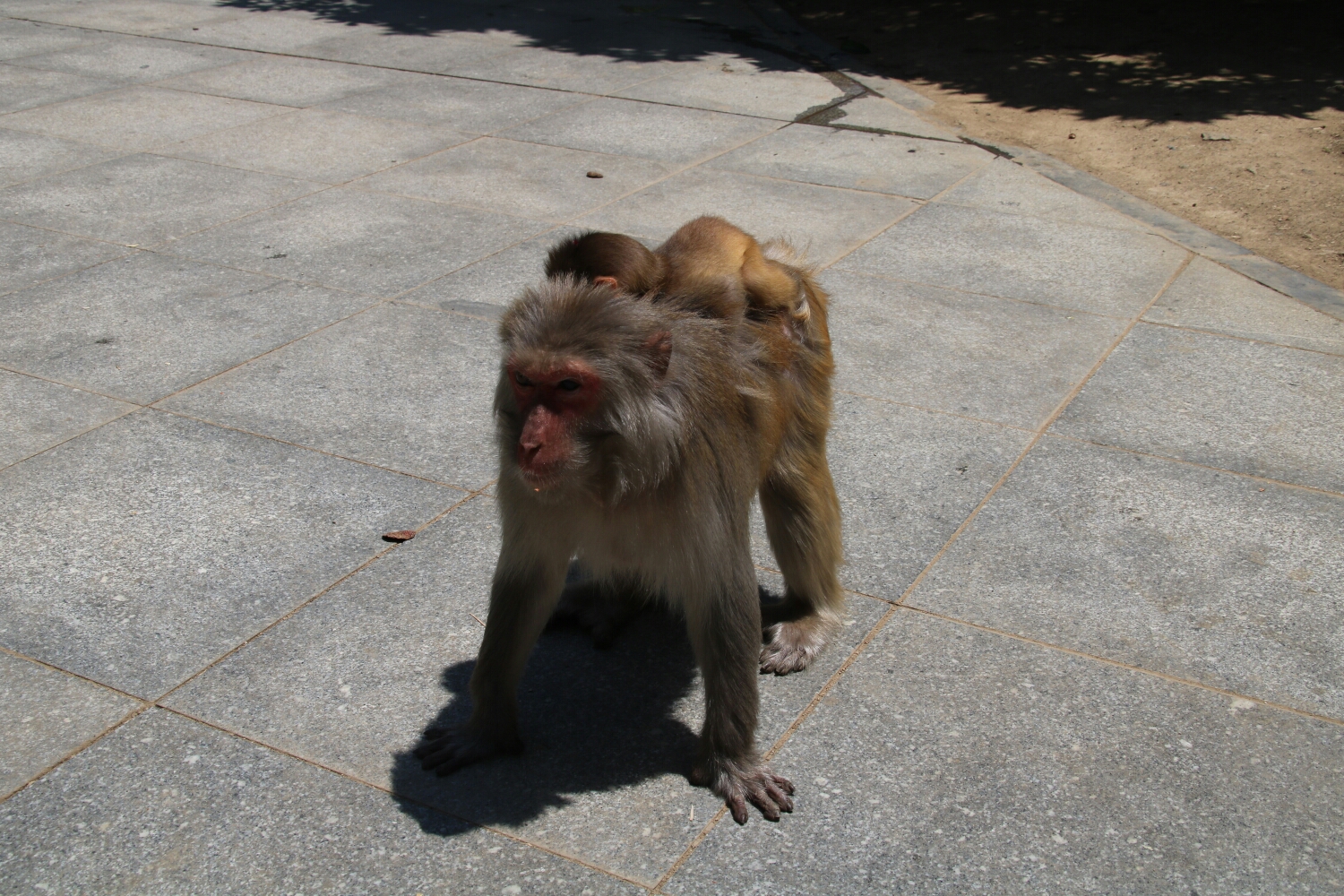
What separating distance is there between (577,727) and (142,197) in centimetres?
611

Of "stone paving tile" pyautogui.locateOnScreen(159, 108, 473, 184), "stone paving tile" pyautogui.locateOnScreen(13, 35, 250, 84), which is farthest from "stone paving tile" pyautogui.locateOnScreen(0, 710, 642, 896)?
"stone paving tile" pyautogui.locateOnScreen(13, 35, 250, 84)

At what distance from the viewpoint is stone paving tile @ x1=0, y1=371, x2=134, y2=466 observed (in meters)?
5.12

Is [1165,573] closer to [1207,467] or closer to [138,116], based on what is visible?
[1207,467]

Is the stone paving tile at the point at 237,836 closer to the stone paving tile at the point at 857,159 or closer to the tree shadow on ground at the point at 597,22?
the stone paving tile at the point at 857,159

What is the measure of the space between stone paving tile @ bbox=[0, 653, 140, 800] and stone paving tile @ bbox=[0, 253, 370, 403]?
2.08 m

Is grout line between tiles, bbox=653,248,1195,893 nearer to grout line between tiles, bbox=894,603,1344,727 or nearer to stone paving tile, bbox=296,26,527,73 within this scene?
grout line between tiles, bbox=894,603,1344,727

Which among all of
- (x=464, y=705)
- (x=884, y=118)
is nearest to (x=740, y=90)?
(x=884, y=118)

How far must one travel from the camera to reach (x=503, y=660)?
338 cm

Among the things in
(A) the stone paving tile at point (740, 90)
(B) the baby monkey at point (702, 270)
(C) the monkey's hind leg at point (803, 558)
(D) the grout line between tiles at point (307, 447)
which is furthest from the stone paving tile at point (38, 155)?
(C) the monkey's hind leg at point (803, 558)

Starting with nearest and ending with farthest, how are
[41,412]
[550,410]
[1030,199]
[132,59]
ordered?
[550,410] → [41,412] → [1030,199] → [132,59]

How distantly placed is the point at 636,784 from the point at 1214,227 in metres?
6.68

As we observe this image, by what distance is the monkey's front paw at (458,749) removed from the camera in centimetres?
338

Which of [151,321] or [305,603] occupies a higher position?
[151,321]

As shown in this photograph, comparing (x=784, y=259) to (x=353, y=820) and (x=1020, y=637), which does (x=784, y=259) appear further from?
(x=353, y=820)
